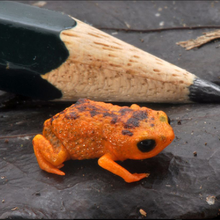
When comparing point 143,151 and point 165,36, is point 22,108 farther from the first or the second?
point 165,36

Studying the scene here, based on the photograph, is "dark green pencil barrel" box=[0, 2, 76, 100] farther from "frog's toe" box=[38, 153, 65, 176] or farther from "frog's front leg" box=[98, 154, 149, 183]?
"frog's front leg" box=[98, 154, 149, 183]

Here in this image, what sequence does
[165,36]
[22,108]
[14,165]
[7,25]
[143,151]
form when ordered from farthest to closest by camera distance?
[165,36] → [22,108] → [7,25] → [14,165] → [143,151]

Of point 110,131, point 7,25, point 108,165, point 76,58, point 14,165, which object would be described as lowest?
point 14,165

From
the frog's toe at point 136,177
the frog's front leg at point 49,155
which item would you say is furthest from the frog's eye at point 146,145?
the frog's front leg at point 49,155

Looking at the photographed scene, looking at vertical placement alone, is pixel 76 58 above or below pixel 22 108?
above

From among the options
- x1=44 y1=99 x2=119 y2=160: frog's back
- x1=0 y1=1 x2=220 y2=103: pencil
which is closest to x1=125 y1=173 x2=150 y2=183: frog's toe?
x1=44 y1=99 x2=119 y2=160: frog's back

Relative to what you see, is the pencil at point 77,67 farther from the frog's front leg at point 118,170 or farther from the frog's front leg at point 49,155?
the frog's front leg at point 118,170

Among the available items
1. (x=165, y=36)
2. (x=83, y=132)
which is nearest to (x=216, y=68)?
(x=165, y=36)
